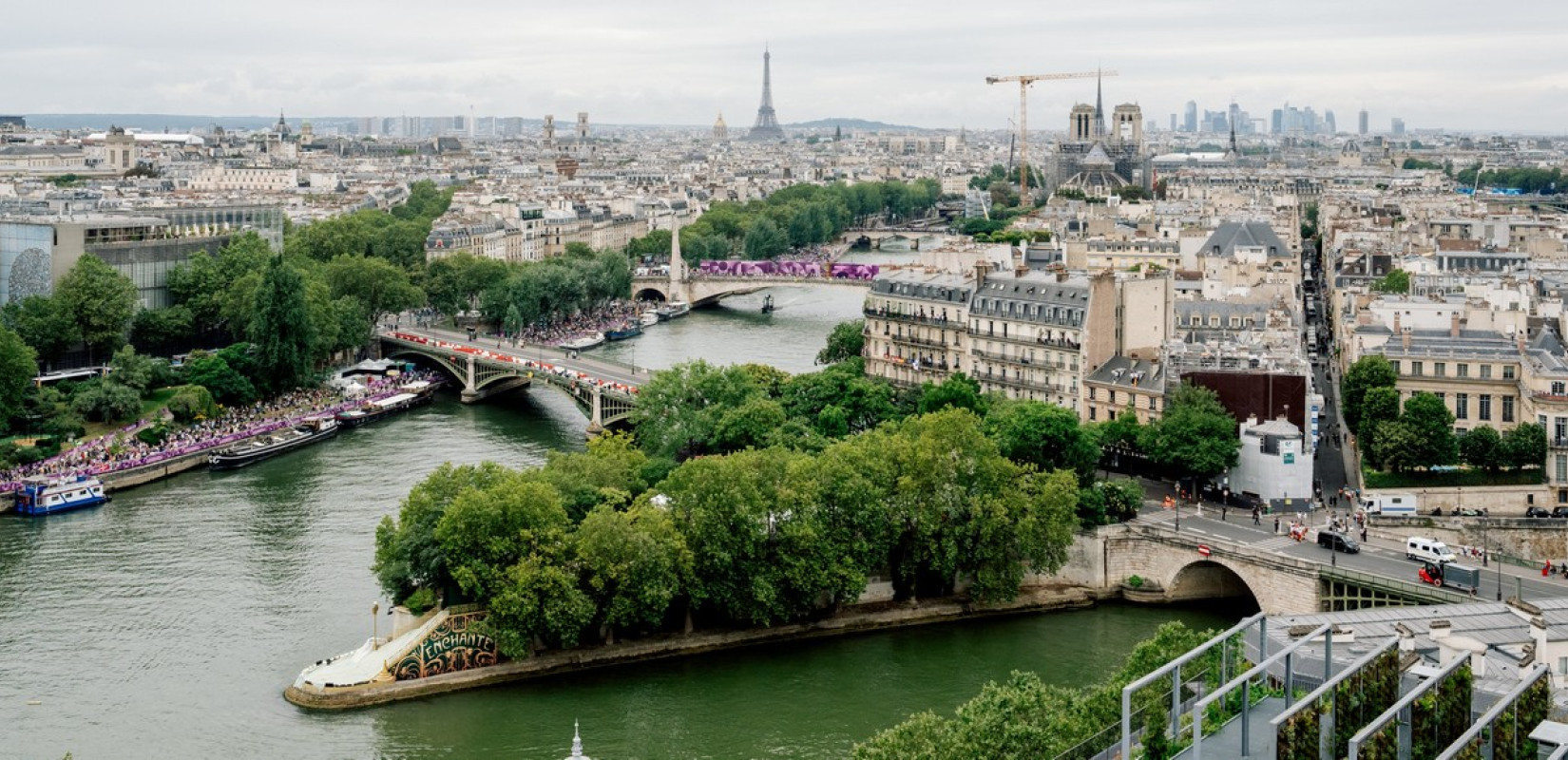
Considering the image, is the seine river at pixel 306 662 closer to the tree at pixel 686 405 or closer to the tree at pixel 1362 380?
the tree at pixel 686 405

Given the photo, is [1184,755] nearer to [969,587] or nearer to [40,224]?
[969,587]

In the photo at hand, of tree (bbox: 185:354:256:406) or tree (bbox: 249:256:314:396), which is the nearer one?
tree (bbox: 185:354:256:406)

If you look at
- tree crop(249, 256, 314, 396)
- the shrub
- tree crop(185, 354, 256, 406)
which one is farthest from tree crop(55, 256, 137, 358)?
the shrub

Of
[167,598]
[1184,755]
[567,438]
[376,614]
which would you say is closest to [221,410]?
[567,438]

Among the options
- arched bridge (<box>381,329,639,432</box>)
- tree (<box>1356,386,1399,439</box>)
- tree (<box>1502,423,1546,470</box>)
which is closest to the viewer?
tree (<box>1502,423,1546,470</box>)

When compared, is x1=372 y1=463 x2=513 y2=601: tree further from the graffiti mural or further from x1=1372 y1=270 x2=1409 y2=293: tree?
x1=1372 y1=270 x2=1409 y2=293: tree

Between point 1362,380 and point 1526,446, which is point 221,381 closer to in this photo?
point 1362,380
